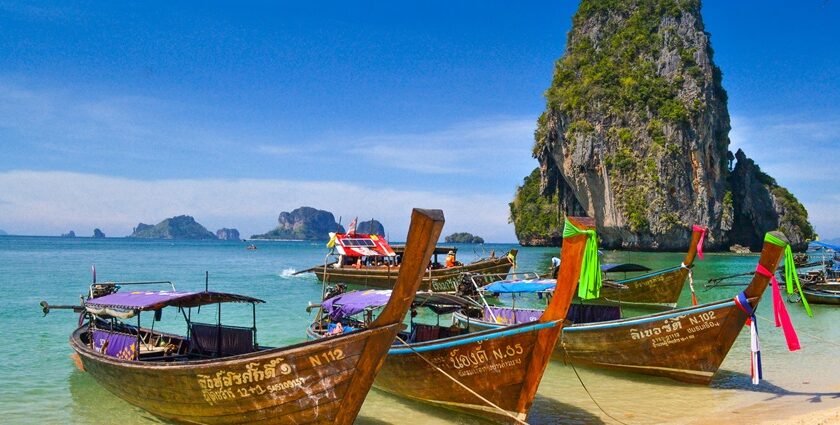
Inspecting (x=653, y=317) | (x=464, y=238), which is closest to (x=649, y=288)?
(x=653, y=317)

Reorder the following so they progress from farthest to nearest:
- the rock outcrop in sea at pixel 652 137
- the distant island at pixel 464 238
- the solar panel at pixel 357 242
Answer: the distant island at pixel 464 238
the rock outcrop in sea at pixel 652 137
the solar panel at pixel 357 242

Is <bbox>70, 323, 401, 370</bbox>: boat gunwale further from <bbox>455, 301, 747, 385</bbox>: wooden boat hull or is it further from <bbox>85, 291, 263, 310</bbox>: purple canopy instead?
<bbox>455, 301, 747, 385</bbox>: wooden boat hull

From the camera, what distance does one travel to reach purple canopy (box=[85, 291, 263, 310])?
29.3ft

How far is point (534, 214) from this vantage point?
283ft

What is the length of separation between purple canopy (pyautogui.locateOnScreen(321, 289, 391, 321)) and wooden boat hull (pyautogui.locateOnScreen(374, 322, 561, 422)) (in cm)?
102

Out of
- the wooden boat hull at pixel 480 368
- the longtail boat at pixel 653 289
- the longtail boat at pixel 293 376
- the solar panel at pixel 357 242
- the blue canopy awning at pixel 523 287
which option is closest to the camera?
the longtail boat at pixel 293 376

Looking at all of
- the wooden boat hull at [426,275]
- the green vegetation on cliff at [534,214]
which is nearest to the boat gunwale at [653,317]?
the wooden boat hull at [426,275]

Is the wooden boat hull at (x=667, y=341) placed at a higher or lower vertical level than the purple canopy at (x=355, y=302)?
lower

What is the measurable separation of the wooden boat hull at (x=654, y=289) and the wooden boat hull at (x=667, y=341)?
8.99 meters

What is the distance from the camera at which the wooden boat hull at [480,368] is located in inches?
297

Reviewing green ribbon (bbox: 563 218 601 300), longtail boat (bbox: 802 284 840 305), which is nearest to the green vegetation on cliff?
longtail boat (bbox: 802 284 840 305)

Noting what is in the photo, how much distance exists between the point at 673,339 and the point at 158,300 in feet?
27.4

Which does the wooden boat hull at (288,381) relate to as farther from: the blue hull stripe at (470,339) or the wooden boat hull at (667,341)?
the wooden boat hull at (667,341)

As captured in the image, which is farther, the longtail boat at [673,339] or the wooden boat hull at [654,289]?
the wooden boat hull at [654,289]
